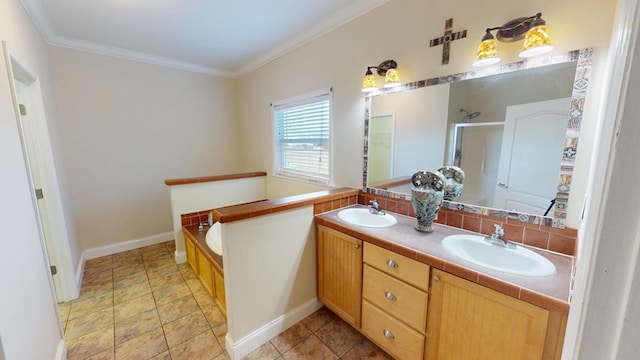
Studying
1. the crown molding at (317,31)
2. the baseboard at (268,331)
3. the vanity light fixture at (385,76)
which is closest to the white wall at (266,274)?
the baseboard at (268,331)

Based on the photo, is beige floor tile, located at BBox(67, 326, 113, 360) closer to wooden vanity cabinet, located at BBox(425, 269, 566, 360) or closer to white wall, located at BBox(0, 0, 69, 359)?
white wall, located at BBox(0, 0, 69, 359)

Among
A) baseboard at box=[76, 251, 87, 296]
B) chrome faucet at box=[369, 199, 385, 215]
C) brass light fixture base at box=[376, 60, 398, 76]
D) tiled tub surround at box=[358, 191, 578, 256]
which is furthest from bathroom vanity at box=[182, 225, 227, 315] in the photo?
brass light fixture base at box=[376, 60, 398, 76]

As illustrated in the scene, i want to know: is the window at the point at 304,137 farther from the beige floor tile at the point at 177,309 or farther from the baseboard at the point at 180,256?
the beige floor tile at the point at 177,309

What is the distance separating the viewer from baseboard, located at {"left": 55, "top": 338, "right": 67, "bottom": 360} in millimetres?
1534

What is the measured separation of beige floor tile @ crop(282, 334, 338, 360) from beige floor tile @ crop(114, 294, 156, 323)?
133 cm

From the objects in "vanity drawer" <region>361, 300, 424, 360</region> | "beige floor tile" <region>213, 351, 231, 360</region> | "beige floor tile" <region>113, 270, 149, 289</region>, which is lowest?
"beige floor tile" <region>213, 351, 231, 360</region>

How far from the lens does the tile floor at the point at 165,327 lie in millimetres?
1683

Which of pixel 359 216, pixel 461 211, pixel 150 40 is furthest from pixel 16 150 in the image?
pixel 461 211

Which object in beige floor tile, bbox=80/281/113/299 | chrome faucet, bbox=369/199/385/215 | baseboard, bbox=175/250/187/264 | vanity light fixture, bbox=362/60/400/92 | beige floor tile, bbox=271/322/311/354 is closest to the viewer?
beige floor tile, bbox=271/322/311/354

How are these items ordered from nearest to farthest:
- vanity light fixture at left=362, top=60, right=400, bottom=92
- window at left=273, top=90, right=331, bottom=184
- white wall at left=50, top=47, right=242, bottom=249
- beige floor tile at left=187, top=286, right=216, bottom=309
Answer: vanity light fixture at left=362, top=60, right=400, bottom=92 < beige floor tile at left=187, top=286, right=216, bottom=309 < window at left=273, top=90, right=331, bottom=184 < white wall at left=50, top=47, right=242, bottom=249

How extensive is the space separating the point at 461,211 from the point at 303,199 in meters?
1.09

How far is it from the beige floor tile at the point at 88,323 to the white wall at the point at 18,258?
0.28m

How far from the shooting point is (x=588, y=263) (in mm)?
348

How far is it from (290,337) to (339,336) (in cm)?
36
